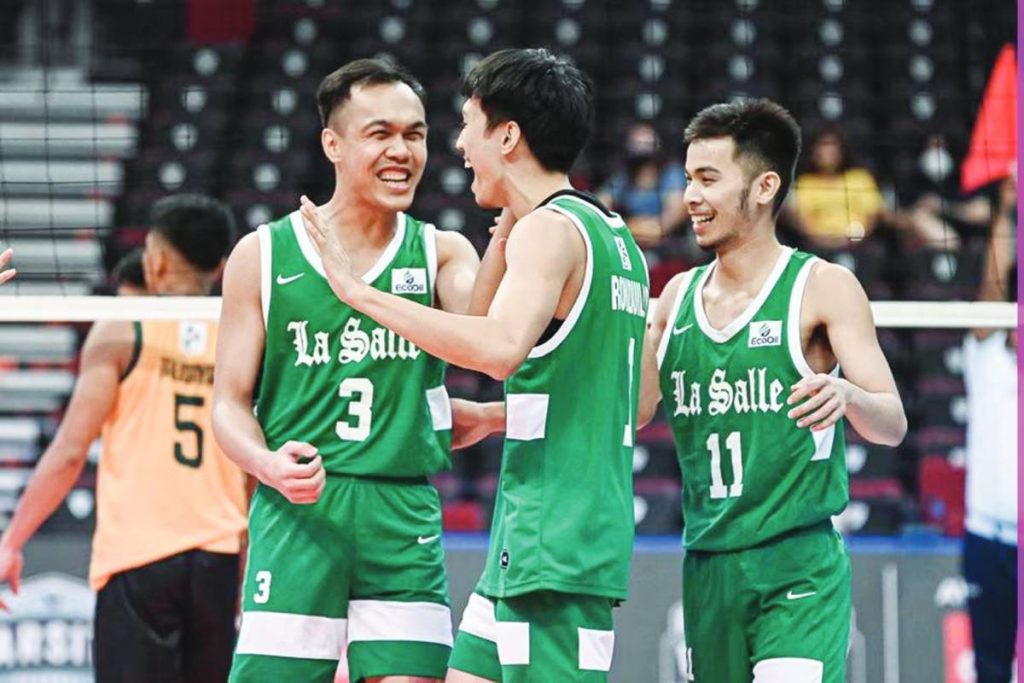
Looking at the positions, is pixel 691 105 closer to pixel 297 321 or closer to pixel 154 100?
pixel 154 100

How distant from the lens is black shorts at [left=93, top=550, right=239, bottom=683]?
616 cm

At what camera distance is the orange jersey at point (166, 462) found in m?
6.29

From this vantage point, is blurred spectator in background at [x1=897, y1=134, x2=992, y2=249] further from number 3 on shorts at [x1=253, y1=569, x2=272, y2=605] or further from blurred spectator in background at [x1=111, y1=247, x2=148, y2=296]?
number 3 on shorts at [x1=253, y1=569, x2=272, y2=605]

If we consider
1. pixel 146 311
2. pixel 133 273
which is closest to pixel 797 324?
pixel 146 311

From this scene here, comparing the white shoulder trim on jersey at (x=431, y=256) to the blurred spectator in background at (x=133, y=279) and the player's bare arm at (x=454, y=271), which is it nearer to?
the player's bare arm at (x=454, y=271)

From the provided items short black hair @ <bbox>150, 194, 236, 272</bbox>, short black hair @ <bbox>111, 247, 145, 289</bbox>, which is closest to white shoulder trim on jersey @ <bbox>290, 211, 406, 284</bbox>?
short black hair @ <bbox>150, 194, 236, 272</bbox>

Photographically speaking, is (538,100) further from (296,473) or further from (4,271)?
(4,271)

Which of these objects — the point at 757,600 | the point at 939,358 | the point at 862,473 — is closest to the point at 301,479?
the point at 757,600

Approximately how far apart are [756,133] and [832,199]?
6996 mm

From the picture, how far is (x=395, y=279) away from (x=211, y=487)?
1.86 meters

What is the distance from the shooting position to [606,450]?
14.2ft

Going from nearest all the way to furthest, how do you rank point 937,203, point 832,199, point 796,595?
point 796,595, point 832,199, point 937,203

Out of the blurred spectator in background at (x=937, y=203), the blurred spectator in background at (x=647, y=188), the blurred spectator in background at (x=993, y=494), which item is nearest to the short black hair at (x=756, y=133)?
the blurred spectator in background at (x=993, y=494)

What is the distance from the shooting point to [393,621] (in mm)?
4707
